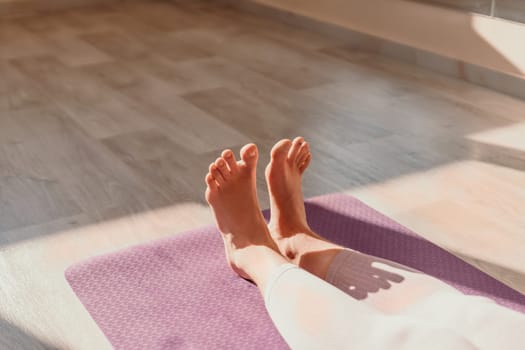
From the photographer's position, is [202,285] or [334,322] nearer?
[334,322]

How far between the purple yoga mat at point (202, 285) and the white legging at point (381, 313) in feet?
0.55

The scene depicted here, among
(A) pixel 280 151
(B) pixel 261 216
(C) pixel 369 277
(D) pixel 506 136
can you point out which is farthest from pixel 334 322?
(D) pixel 506 136

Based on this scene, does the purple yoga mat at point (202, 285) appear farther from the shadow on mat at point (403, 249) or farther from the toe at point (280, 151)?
the toe at point (280, 151)

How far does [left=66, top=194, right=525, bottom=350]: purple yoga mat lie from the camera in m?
1.42

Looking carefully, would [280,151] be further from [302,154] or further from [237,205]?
[237,205]

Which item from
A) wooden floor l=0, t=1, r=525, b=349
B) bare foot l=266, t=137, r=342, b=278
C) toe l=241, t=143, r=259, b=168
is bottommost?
wooden floor l=0, t=1, r=525, b=349

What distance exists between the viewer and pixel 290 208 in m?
1.64

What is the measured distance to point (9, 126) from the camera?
8.55 ft

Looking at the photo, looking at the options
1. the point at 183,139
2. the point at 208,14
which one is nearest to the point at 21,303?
the point at 183,139

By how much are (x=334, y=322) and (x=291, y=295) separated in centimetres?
13

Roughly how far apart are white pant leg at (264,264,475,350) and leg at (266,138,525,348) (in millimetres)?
77

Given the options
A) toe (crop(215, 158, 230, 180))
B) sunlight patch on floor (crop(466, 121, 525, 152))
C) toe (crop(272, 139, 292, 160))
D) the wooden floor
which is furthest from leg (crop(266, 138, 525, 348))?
sunlight patch on floor (crop(466, 121, 525, 152))

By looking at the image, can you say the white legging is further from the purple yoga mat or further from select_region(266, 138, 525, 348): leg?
the purple yoga mat

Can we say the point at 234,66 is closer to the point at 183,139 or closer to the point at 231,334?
the point at 183,139
